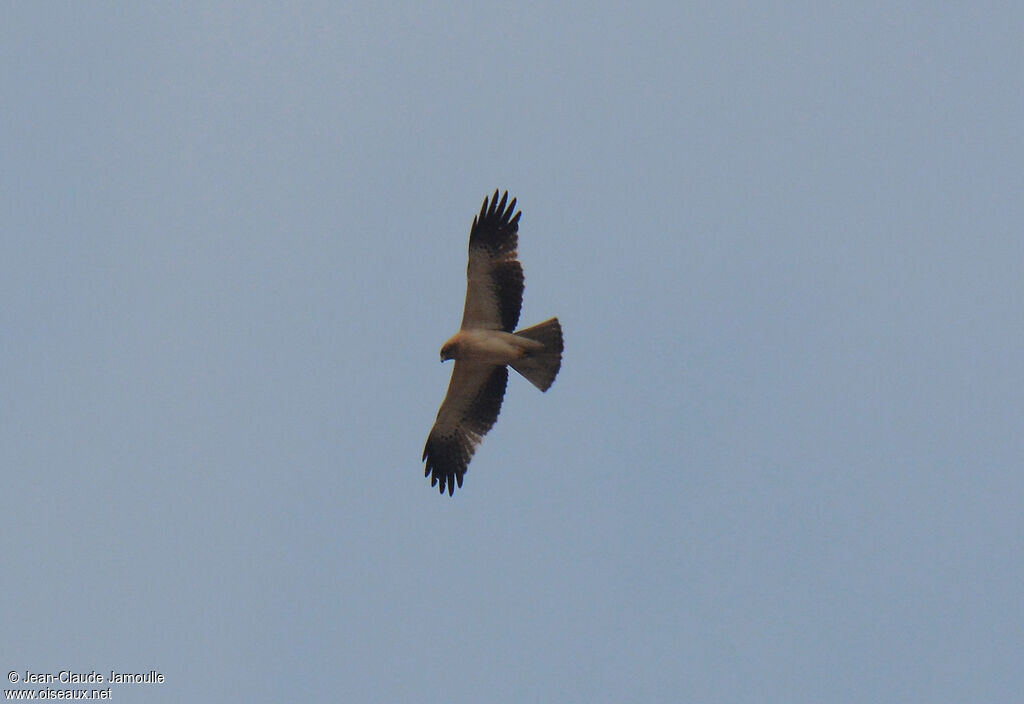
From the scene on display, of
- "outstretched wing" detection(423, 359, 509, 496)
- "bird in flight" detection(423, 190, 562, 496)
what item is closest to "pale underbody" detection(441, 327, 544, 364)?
"bird in flight" detection(423, 190, 562, 496)

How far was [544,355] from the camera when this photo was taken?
13.0 m

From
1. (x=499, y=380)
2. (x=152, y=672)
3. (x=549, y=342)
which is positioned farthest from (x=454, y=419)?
(x=152, y=672)

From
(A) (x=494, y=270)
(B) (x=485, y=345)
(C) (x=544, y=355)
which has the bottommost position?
(C) (x=544, y=355)

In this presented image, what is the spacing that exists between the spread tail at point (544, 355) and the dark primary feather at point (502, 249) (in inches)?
10.4

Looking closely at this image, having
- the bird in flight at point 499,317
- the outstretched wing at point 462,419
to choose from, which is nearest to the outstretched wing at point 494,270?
the bird in flight at point 499,317

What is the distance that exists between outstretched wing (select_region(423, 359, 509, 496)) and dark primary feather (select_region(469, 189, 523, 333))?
916 millimetres

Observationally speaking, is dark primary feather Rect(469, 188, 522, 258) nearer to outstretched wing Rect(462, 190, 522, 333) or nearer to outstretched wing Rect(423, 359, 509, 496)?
outstretched wing Rect(462, 190, 522, 333)

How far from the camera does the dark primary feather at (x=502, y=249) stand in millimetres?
12750

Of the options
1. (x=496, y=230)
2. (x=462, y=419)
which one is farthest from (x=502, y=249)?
(x=462, y=419)

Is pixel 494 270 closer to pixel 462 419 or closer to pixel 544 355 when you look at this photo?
pixel 544 355

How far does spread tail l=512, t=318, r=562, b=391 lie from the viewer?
12906 millimetres

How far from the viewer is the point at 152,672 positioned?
39.5 ft

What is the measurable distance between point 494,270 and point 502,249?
0.86 feet

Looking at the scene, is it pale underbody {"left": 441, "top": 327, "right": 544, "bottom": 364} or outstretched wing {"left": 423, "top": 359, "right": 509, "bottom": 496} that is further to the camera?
outstretched wing {"left": 423, "top": 359, "right": 509, "bottom": 496}
